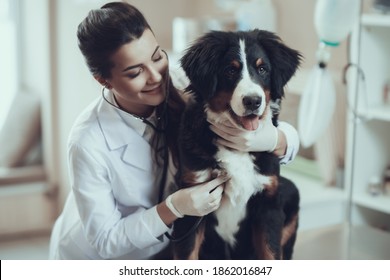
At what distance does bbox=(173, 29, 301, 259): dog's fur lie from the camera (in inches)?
40.3

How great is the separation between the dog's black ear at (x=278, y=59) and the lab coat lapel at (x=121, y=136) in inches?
11.6

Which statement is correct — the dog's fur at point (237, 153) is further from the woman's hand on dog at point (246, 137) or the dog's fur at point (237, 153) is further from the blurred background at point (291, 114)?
the blurred background at point (291, 114)

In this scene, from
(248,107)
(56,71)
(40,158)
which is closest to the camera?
→ (248,107)

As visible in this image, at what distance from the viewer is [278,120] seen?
3.80 ft

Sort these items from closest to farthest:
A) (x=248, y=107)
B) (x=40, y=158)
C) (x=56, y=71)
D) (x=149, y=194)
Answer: (x=248, y=107) → (x=149, y=194) → (x=56, y=71) → (x=40, y=158)

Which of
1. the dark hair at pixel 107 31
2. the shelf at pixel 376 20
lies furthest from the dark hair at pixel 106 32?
the shelf at pixel 376 20

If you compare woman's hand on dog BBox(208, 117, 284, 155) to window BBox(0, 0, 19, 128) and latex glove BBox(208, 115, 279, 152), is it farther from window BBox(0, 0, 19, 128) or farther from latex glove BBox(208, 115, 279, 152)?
window BBox(0, 0, 19, 128)

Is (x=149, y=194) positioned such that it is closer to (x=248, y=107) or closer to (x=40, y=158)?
(x=248, y=107)

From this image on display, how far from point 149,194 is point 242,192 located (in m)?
0.22

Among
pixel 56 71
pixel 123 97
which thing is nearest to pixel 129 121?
pixel 123 97

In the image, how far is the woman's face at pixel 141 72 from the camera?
3.58 ft

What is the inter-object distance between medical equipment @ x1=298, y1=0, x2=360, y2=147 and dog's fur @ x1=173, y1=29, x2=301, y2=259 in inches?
18.5

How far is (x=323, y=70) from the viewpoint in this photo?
161 cm

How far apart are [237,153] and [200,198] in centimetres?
11
